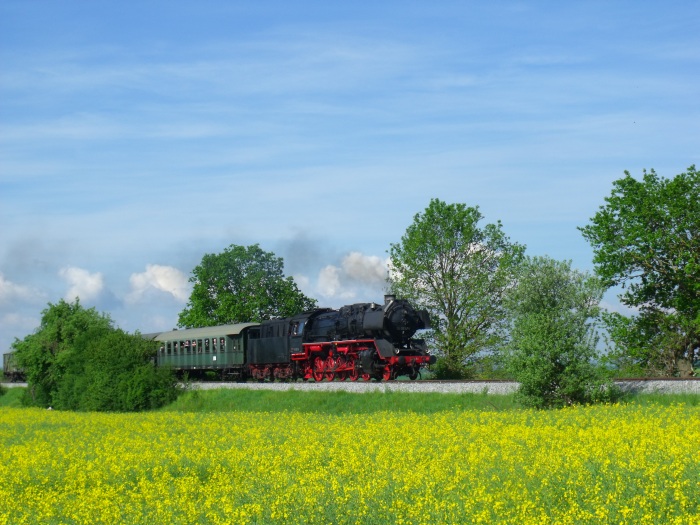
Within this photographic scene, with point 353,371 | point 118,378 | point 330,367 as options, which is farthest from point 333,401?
point 118,378

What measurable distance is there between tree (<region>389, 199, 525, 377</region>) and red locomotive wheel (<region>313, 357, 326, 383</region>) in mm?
7255

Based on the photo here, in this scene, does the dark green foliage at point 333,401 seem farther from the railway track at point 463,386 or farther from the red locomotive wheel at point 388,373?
the red locomotive wheel at point 388,373

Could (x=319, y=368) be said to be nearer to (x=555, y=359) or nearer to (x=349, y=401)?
(x=349, y=401)

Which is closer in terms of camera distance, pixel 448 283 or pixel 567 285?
pixel 567 285

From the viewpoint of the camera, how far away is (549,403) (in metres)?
29.4

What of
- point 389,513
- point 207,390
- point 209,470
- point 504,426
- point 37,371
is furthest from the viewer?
point 37,371

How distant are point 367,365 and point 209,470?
2005 centimetres

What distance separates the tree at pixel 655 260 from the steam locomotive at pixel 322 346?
997cm

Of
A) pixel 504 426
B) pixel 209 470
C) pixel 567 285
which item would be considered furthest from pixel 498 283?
pixel 209 470

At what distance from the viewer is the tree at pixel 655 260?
40.1m

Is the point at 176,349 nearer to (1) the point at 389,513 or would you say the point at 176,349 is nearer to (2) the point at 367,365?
(2) the point at 367,365

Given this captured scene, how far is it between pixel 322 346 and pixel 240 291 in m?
34.4

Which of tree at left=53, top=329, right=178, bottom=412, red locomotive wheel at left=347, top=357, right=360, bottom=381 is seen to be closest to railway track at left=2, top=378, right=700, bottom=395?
red locomotive wheel at left=347, top=357, right=360, bottom=381

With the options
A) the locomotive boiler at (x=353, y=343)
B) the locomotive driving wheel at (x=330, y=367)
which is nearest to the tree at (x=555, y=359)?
the locomotive boiler at (x=353, y=343)
